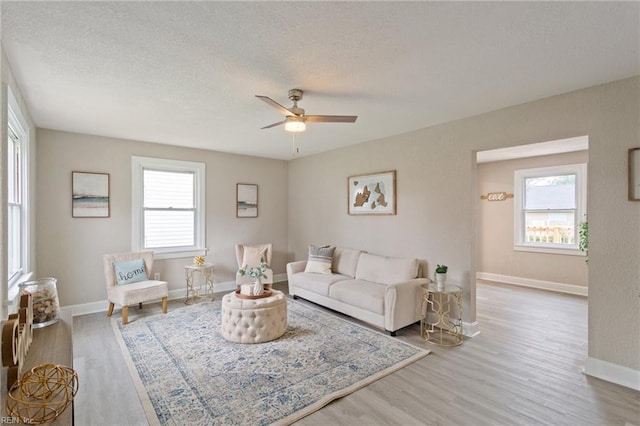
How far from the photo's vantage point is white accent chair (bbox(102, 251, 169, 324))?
158 inches

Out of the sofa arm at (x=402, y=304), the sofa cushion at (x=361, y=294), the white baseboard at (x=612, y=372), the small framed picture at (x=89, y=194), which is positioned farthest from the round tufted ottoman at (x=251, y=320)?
the white baseboard at (x=612, y=372)

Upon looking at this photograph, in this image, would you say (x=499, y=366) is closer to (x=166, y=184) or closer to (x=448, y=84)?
(x=448, y=84)

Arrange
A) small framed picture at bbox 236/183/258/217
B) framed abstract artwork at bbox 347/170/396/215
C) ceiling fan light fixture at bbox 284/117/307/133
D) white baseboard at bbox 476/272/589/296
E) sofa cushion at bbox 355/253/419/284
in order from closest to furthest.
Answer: ceiling fan light fixture at bbox 284/117/307/133
sofa cushion at bbox 355/253/419/284
framed abstract artwork at bbox 347/170/396/215
white baseboard at bbox 476/272/589/296
small framed picture at bbox 236/183/258/217

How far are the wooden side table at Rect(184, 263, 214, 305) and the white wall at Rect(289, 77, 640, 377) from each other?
1.86 m

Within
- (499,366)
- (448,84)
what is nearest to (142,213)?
(448,84)

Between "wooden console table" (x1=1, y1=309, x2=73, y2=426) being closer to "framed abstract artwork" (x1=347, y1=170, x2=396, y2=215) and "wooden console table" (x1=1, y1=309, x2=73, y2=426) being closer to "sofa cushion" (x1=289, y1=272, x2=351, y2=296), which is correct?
"sofa cushion" (x1=289, y1=272, x2=351, y2=296)

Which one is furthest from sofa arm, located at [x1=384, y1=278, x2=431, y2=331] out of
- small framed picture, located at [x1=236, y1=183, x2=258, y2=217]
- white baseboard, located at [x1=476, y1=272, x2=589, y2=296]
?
white baseboard, located at [x1=476, y1=272, x2=589, y2=296]

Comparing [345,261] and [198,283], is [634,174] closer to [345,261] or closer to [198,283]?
[345,261]

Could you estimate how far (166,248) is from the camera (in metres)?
5.20

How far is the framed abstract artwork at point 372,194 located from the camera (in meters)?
4.65

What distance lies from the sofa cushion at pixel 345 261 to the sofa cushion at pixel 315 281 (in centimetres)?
14

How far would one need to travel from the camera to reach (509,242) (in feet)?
21.2

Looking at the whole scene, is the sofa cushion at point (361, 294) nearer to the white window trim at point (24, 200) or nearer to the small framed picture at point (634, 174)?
the small framed picture at point (634, 174)

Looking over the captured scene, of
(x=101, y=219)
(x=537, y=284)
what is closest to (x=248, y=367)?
(x=101, y=219)
